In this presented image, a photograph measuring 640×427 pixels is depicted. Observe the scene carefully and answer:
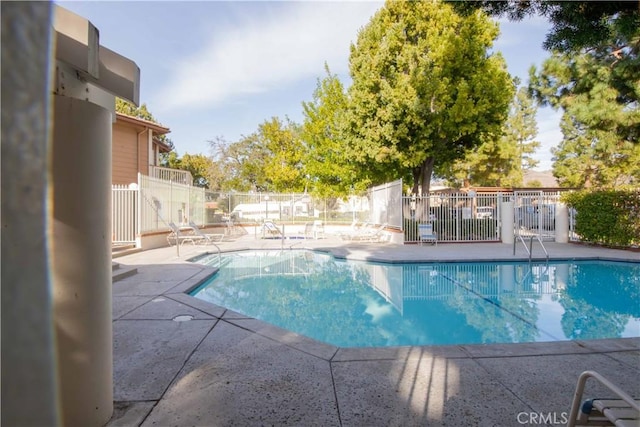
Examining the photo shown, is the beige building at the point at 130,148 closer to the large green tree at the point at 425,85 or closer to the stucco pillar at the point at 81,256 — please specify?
the large green tree at the point at 425,85

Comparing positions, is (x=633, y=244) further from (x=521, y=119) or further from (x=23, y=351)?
(x=521, y=119)

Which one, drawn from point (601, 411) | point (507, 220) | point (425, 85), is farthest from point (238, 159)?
point (601, 411)

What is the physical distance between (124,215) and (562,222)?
16972 millimetres

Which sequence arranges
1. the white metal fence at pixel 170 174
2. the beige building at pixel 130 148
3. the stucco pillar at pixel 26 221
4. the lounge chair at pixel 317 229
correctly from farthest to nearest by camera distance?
the lounge chair at pixel 317 229, the white metal fence at pixel 170 174, the beige building at pixel 130 148, the stucco pillar at pixel 26 221

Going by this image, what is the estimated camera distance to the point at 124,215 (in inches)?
459

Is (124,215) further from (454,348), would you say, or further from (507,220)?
(507,220)

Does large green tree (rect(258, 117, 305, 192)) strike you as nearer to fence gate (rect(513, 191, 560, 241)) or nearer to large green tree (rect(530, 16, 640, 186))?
fence gate (rect(513, 191, 560, 241))

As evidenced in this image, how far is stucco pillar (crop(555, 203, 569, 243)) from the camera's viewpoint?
1436 cm

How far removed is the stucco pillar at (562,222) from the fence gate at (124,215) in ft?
A: 53.9

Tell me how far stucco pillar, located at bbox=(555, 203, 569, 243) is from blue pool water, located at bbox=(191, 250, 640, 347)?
168 inches

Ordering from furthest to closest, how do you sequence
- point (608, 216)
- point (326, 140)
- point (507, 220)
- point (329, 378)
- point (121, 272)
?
1. point (326, 140)
2. point (507, 220)
3. point (608, 216)
4. point (121, 272)
5. point (329, 378)

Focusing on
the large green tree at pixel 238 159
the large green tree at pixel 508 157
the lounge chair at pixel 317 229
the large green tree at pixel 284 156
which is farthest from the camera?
the large green tree at pixel 238 159

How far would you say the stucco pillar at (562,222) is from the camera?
14.4m

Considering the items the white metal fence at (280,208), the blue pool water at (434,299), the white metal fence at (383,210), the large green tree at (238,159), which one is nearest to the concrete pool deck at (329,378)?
the blue pool water at (434,299)
